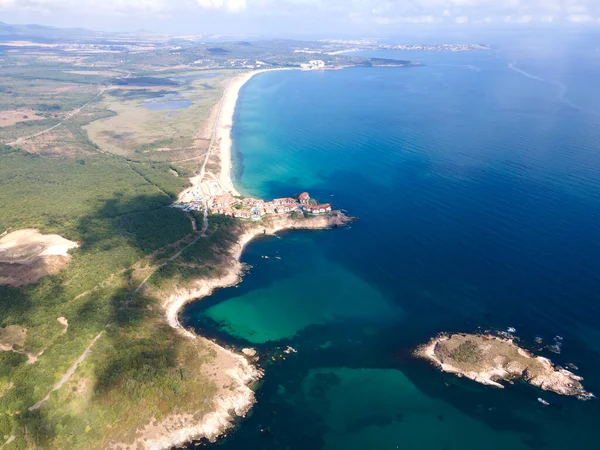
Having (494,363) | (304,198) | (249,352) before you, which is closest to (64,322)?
(249,352)

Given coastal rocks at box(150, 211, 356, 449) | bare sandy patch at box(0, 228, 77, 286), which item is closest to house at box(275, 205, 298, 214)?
coastal rocks at box(150, 211, 356, 449)

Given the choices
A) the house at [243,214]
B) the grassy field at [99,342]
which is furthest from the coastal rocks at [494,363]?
the house at [243,214]

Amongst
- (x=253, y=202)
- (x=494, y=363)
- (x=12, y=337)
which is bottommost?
(x=494, y=363)

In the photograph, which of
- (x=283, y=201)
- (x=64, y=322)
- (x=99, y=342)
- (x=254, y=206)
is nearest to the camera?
(x=99, y=342)

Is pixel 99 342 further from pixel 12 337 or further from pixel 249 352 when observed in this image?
pixel 249 352

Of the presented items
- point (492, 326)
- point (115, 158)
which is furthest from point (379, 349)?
point (115, 158)

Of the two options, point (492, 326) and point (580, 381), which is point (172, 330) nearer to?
point (492, 326)

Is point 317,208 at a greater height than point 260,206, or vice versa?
point 260,206

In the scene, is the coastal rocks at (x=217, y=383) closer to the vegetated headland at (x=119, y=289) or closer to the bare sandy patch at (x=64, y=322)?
the vegetated headland at (x=119, y=289)
